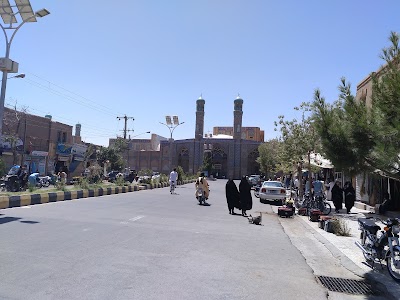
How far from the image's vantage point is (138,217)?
1250cm

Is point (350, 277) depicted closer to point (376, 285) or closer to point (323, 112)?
point (376, 285)

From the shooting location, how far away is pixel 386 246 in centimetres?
717

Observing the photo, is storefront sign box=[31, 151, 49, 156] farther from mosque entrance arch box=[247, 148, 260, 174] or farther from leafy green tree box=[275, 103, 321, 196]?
mosque entrance arch box=[247, 148, 260, 174]

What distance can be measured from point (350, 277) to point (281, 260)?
129 centimetres

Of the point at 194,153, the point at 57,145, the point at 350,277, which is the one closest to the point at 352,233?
the point at 350,277

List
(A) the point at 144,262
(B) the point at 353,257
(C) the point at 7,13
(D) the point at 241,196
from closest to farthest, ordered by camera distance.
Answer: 1. (A) the point at 144,262
2. (B) the point at 353,257
3. (D) the point at 241,196
4. (C) the point at 7,13

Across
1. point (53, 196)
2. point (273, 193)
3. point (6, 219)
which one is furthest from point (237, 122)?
point (6, 219)

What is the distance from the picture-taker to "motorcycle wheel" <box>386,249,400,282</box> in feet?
20.4

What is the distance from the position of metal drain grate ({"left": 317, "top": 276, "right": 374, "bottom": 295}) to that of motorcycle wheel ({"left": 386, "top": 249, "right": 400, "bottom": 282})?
0.44 meters

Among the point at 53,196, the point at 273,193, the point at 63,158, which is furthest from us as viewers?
the point at 63,158

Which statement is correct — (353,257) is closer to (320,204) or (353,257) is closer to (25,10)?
(320,204)

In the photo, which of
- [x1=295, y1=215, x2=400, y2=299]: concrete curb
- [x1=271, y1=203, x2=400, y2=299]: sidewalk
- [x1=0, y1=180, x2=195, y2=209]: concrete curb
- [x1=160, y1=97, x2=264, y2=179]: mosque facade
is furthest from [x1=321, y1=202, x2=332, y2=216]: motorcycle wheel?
[x1=160, y1=97, x2=264, y2=179]: mosque facade

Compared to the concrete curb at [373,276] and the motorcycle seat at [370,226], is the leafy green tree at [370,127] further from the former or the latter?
the concrete curb at [373,276]

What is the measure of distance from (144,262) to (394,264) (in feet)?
13.3
